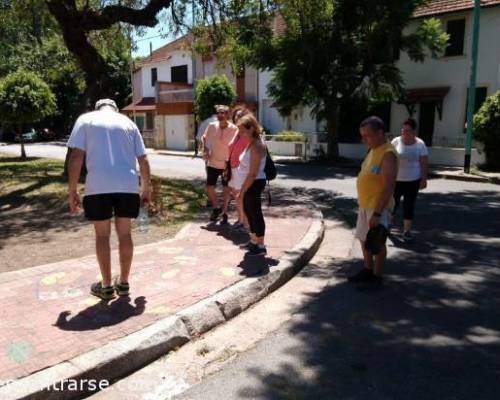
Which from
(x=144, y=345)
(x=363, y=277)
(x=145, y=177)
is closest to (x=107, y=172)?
(x=145, y=177)

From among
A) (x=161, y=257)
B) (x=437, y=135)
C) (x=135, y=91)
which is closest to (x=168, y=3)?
(x=161, y=257)

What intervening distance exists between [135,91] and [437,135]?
27.1 metres

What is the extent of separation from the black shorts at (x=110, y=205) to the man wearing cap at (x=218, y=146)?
330 cm

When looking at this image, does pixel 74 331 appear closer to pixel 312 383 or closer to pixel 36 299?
pixel 36 299

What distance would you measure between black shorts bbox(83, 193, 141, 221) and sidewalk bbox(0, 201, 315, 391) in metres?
0.75

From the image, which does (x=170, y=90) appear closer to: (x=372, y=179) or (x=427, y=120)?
(x=427, y=120)

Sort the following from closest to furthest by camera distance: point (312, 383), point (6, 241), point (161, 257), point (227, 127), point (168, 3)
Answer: point (312, 383) → point (161, 257) → point (6, 241) → point (227, 127) → point (168, 3)

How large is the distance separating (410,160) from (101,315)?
15.1ft

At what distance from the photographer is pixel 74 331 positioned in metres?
3.72

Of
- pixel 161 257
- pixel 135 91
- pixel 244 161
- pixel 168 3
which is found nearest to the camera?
pixel 161 257

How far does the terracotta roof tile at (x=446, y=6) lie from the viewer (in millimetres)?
19016

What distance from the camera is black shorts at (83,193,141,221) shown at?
4121mm

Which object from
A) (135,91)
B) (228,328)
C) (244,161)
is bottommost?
(228,328)

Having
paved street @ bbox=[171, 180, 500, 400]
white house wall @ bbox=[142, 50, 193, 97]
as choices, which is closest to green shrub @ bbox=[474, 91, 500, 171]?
paved street @ bbox=[171, 180, 500, 400]
